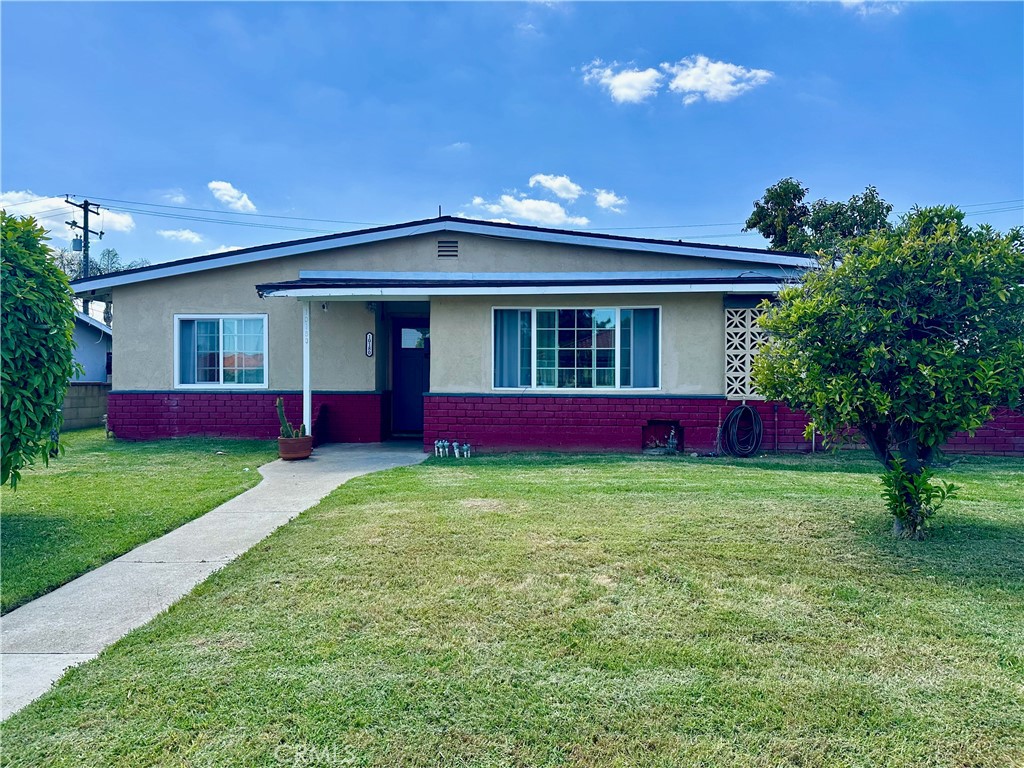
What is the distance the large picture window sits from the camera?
35.0 ft

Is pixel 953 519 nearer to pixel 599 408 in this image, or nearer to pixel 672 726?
pixel 672 726

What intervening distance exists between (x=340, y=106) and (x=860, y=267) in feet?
42.4

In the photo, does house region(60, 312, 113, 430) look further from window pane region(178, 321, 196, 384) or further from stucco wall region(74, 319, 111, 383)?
window pane region(178, 321, 196, 384)

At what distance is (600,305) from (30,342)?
791 cm

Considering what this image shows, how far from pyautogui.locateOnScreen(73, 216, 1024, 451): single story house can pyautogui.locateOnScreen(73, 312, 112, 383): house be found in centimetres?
1019

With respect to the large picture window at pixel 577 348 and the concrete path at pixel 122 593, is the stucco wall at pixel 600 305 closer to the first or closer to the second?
the large picture window at pixel 577 348

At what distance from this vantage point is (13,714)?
2.55 m

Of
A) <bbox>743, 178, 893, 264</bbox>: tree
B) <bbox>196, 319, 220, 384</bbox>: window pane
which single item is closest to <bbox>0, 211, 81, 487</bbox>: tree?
<bbox>196, 319, 220, 384</bbox>: window pane

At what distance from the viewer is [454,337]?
1084 cm

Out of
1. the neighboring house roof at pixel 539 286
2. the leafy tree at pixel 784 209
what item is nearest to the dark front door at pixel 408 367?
the neighboring house roof at pixel 539 286

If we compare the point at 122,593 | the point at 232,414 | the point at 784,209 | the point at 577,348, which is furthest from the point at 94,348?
the point at 784,209

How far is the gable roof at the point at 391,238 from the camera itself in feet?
38.9

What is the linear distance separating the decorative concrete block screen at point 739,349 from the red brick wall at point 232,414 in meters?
6.61

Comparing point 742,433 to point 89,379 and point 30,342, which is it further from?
point 89,379
